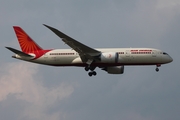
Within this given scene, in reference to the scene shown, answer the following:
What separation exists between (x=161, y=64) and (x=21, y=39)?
2167 cm

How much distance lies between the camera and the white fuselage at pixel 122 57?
267ft

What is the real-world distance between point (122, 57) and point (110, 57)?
1887 millimetres

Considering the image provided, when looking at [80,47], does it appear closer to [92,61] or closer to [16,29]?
[92,61]

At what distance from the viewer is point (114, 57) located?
8069 cm

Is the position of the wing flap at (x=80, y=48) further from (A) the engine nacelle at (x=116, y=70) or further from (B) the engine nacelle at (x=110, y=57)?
(A) the engine nacelle at (x=116, y=70)

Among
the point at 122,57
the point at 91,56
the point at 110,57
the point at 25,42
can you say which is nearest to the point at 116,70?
the point at 122,57

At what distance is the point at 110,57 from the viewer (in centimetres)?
8081

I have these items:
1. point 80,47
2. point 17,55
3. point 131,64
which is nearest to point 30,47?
point 17,55

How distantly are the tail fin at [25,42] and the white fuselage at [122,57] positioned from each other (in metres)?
2.56

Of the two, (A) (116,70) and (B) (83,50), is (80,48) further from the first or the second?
(A) (116,70)

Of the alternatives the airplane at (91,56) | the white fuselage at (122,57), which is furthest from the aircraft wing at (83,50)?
the white fuselage at (122,57)

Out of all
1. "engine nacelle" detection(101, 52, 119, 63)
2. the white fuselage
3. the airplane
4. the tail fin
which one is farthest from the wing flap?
the tail fin

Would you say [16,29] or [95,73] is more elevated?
[16,29]

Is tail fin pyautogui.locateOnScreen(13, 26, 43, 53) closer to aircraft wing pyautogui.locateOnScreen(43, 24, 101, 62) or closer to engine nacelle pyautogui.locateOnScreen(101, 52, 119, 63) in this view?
aircraft wing pyautogui.locateOnScreen(43, 24, 101, 62)
